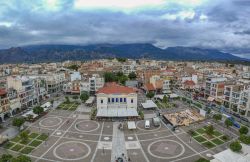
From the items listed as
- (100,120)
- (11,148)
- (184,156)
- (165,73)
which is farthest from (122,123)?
(165,73)

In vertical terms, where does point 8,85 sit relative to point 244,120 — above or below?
above

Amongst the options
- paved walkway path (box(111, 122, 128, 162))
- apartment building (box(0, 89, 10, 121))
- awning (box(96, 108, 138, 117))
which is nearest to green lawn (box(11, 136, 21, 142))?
apartment building (box(0, 89, 10, 121))

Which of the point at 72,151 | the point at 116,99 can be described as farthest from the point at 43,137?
the point at 116,99

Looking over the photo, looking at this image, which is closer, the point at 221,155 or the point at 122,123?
the point at 221,155

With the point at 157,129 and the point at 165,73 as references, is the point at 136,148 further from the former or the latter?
the point at 165,73

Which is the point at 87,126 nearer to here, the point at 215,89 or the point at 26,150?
the point at 26,150
